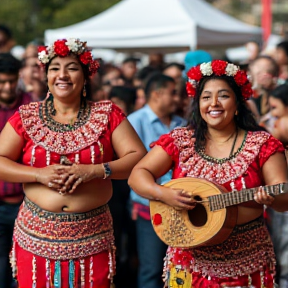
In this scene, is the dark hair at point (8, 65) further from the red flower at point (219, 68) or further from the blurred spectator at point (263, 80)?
the blurred spectator at point (263, 80)

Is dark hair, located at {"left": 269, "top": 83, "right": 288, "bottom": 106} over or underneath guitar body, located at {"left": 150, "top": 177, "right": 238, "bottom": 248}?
over

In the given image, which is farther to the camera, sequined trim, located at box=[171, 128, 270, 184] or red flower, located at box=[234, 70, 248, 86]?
red flower, located at box=[234, 70, 248, 86]

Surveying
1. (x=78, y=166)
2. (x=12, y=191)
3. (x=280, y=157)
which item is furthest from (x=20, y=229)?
(x=280, y=157)

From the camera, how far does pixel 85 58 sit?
4852 millimetres

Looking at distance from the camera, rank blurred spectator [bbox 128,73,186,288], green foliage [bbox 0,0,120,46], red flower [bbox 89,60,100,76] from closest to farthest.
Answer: red flower [bbox 89,60,100,76]
blurred spectator [bbox 128,73,186,288]
green foliage [bbox 0,0,120,46]

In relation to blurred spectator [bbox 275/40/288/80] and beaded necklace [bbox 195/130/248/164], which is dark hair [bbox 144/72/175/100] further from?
blurred spectator [bbox 275/40/288/80]

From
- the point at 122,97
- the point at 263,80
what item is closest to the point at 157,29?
the point at 263,80

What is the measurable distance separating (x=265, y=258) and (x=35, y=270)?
1.49 metres

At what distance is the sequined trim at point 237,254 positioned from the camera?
4.30 m

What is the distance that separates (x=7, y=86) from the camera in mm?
6062

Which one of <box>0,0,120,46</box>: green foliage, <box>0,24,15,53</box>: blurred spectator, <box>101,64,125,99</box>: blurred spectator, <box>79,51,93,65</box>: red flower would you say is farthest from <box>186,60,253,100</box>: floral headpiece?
<box>0,0,120,46</box>: green foliage

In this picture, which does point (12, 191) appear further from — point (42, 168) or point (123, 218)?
point (123, 218)

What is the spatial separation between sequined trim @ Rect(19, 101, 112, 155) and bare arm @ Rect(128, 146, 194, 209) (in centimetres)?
41

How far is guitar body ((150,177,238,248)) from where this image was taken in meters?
4.15
